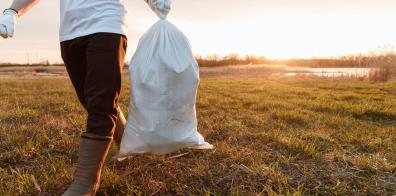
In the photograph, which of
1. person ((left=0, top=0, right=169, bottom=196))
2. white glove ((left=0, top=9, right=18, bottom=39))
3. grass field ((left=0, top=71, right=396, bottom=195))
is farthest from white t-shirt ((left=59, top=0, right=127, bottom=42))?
grass field ((left=0, top=71, right=396, bottom=195))

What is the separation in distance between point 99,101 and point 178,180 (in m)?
0.79

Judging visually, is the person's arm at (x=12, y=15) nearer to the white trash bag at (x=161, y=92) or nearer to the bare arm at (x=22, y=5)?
the bare arm at (x=22, y=5)

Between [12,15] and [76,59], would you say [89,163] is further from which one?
[12,15]

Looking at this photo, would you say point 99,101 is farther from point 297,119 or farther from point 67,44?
point 297,119

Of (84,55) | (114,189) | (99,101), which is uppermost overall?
(84,55)

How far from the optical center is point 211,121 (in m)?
4.72

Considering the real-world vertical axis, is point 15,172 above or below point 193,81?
below

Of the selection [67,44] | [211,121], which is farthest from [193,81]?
[211,121]

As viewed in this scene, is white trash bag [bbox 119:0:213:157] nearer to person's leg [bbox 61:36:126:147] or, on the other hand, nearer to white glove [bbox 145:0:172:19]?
white glove [bbox 145:0:172:19]

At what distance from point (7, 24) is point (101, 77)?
771 millimetres

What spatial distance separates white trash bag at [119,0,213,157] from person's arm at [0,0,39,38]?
780mm

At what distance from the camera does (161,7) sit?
2512 mm

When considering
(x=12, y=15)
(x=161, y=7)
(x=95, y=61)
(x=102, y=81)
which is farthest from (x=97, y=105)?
(x=12, y=15)

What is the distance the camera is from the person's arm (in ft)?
7.93
